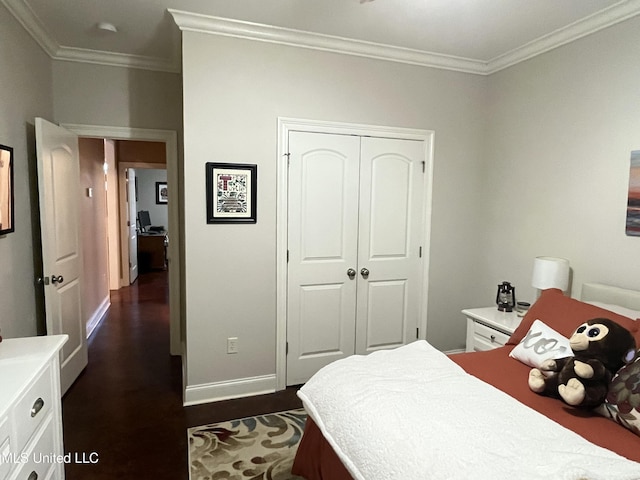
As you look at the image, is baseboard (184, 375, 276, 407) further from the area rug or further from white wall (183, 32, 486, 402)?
the area rug

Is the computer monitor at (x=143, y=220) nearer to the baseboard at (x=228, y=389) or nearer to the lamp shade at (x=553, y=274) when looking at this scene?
the baseboard at (x=228, y=389)

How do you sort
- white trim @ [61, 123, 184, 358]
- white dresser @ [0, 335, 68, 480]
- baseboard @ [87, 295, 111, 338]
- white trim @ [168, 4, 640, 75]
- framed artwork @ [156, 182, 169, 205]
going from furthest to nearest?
framed artwork @ [156, 182, 169, 205], baseboard @ [87, 295, 111, 338], white trim @ [61, 123, 184, 358], white trim @ [168, 4, 640, 75], white dresser @ [0, 335, 68, 480]

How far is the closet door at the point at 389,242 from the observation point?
10.7 feet

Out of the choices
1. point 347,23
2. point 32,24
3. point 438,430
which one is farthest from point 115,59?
point 438,430

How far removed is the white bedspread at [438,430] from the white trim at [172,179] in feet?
7.21

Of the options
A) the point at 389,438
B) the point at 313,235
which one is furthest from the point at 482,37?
the point at 389,438

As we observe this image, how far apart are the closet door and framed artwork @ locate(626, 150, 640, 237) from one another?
1424mm

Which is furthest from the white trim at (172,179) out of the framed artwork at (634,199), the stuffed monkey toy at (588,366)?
the framed artwork at (634,199)

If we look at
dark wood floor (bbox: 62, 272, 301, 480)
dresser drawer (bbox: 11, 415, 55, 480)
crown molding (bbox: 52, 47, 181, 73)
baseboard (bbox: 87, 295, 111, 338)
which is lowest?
dark wood floor (bbox: 62, 272, 301, 480)

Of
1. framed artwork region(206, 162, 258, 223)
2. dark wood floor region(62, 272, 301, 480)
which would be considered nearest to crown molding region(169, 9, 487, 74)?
framed artwork region(206, 162, 258, 223)

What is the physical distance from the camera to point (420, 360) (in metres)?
2.00

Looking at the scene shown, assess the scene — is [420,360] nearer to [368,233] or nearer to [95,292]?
[368,233]

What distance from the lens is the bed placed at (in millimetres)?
1252

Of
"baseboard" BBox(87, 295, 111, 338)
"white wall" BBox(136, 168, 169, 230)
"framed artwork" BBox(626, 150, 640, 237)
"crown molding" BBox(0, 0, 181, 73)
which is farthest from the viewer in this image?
"white wall" BBox(136, 168, 169, 230)
